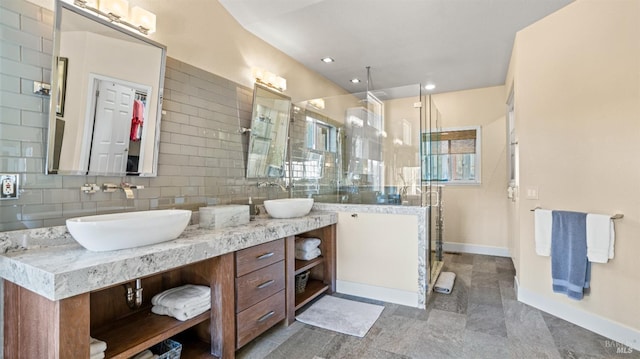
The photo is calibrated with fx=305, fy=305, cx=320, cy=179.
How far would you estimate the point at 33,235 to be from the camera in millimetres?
1563

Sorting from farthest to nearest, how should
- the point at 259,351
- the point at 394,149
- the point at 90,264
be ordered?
the point at 394,149 → the point at 259,351 → the point at 90,264

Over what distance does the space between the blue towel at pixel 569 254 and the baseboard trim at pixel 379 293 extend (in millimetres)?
1189

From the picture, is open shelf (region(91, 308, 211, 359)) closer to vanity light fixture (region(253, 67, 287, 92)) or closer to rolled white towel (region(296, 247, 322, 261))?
rolled white towel (region(296, 247, 322, 261))

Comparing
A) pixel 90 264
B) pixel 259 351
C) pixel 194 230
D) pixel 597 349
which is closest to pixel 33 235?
pixel 90 264

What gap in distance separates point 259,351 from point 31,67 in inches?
84.0

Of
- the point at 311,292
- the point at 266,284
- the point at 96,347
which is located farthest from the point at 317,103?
the point at 96,347

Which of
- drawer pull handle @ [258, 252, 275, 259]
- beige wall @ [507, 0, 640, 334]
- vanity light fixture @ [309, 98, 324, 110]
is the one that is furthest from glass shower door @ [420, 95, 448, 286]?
drawer pull handle @ [258, 252, 275, 259]

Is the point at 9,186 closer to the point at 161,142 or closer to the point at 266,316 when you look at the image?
the point at 161,142

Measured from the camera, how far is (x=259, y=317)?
2.15 metres

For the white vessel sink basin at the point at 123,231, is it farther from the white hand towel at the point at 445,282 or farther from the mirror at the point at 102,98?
the white hand towel at the point at 445,282

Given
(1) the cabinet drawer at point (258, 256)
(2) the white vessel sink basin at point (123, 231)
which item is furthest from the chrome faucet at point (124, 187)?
(1) the cabinet drawer at point (258, 256)

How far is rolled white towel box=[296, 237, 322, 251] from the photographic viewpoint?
2.96m

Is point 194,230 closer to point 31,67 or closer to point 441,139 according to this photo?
point 31,67

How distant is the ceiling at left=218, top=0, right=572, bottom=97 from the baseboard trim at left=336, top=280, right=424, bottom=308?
2.52 metres
